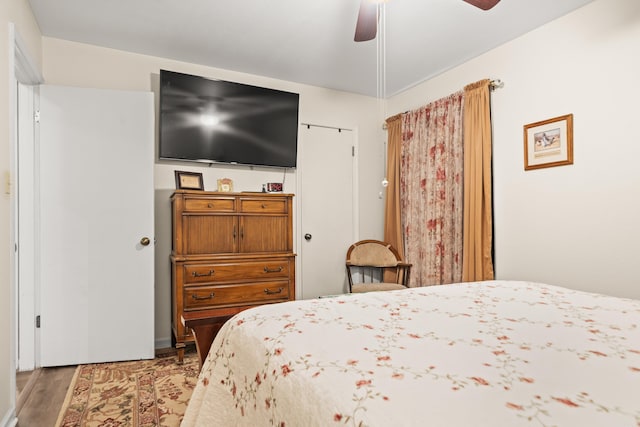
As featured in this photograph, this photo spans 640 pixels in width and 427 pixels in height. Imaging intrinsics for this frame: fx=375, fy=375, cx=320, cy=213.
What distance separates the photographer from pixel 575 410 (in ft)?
2.26

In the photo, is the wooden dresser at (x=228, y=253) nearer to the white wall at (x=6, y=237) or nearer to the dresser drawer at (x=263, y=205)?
the dresser drawer at (x=263, y=205)

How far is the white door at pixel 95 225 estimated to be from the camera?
2.89m

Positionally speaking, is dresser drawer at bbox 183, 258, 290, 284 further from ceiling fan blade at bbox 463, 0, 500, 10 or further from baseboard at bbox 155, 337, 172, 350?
ceiling fan blade at bbox 463, 0, 500, 10

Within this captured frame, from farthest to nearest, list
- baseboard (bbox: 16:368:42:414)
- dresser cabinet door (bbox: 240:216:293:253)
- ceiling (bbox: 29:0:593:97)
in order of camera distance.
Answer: dresser cabinet door (bbox: 240:216:293:253) → ceiling (bbox: 29:0:593:97) → baseboard (bbox: 16:368:42:414)

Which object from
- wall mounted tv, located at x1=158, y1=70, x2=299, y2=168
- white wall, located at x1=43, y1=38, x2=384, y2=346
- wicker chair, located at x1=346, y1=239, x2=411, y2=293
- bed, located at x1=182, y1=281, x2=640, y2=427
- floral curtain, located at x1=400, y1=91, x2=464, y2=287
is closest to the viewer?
bed, located at x1=182, y1=281, x2=640, y2=427

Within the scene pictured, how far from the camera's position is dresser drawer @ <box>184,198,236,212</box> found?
3115 mm

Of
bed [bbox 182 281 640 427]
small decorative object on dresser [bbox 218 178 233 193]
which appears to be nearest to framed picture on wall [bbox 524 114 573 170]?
bed [bbox 182 281 640 427]

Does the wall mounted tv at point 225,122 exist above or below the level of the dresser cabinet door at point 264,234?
above

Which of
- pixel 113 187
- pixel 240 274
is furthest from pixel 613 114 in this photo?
pixel 113 187

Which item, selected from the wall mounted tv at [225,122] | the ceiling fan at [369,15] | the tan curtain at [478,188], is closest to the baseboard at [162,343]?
the wall mounted tv at [225,122]

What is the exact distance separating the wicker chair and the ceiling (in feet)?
6.16

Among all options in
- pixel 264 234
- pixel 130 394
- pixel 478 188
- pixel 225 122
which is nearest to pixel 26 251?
pixel 130 394

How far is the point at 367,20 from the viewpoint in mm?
2227

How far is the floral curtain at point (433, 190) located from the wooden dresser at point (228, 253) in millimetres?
1391
